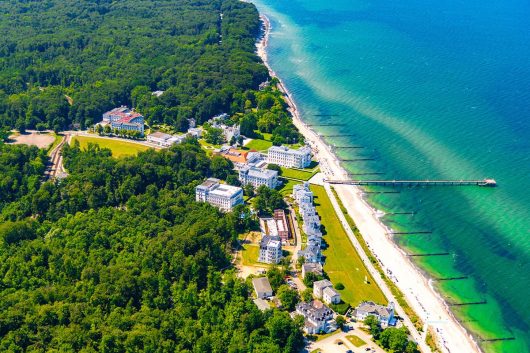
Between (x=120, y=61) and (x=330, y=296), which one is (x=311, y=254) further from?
(x=120, y=61)

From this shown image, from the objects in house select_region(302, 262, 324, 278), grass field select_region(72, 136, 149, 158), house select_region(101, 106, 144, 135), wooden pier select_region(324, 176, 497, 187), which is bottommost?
grass field select_region(72, 136, 149, 158)

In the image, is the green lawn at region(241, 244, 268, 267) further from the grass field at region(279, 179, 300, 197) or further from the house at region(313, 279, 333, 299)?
the grass field at region(279, 179, 300, 197)

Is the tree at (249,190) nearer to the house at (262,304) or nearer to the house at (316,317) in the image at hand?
the house at (262,304)

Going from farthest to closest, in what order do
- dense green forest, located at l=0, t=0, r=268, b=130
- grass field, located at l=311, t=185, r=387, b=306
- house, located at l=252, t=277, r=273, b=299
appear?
dense green forest, located at l=0, t=0, r=268, b=130 < grass field, located at l=311, t=185, r=387, b=306 < house, located at l=252, t=277, r=273, b=299

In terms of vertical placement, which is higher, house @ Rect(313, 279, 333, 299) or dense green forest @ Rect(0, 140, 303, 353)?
house @ Rect(313, 279, 333, 299)

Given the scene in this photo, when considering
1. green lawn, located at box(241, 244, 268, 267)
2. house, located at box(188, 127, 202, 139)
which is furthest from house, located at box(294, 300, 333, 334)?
house, located at box(188, 127, 202, 139)

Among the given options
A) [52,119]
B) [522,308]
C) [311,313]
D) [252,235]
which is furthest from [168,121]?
[522,308]

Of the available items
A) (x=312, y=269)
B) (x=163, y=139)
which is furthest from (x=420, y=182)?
(x=163, y=139)

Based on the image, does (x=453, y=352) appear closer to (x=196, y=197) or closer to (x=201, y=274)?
(x=201, y=274)

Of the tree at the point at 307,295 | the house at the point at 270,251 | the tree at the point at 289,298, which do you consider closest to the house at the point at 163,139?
the house at the point at 270,251
